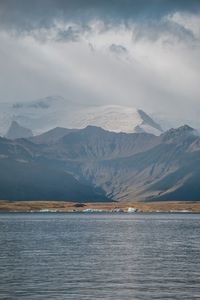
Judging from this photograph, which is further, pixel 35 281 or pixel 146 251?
pixel 146 251

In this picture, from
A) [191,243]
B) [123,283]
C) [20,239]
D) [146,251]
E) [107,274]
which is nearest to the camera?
[123,283]

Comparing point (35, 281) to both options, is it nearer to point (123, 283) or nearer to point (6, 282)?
point (6, 282)

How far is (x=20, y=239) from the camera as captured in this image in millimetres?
163500

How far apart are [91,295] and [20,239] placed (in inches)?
3548

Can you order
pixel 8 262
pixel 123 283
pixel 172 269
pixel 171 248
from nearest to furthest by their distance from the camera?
pixel 123 283
pixel 172 269
pixel 8 262
pixel 171 248

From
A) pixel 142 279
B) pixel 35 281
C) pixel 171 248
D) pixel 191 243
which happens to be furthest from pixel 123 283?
pixel 191 243

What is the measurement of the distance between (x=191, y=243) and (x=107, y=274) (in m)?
61.5

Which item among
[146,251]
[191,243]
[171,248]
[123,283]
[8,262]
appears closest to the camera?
[123,283]

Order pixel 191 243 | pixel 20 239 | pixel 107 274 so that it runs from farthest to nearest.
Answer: pixel 20 239 → pixel 191 243 → pixel 107 274

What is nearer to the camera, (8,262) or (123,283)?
(123,283)

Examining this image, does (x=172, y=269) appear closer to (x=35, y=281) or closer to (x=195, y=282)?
(x=195, y=282)

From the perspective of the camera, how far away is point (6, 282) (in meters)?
85.5

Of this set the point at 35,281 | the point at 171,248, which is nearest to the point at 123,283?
the point at 35,281

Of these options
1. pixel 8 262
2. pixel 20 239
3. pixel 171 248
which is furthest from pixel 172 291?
pixel 20 239
